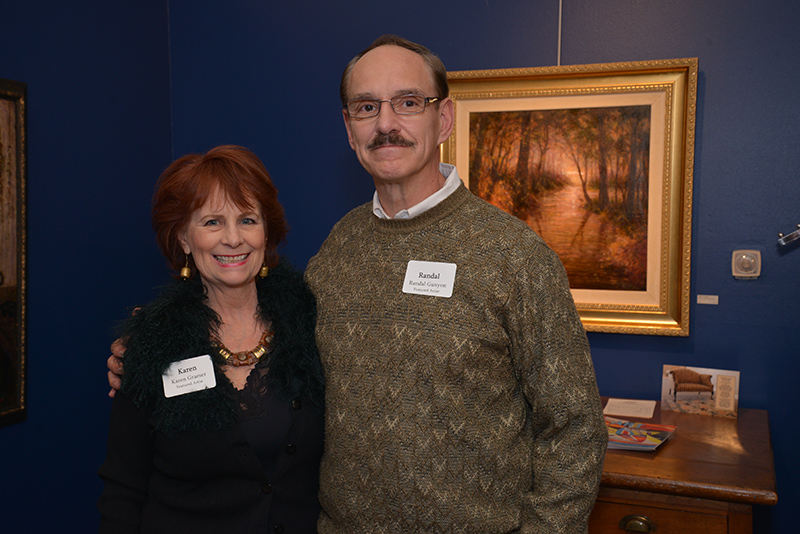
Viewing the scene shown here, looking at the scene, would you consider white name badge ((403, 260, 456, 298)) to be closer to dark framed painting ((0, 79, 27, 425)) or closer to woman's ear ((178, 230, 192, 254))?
woman's ear ((178, 230, 192, 254))

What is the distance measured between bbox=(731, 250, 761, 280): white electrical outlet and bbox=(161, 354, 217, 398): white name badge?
→ 2.04m

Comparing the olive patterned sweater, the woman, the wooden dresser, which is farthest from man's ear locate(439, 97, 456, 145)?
the wooden dresser

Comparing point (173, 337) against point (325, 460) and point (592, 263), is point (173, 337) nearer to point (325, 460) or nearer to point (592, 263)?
point (325, 460)

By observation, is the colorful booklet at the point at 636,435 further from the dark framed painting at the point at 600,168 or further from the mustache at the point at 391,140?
the mustache at the point at 391,140

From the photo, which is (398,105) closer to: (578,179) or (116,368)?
(116,368)

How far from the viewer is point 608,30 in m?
2.56

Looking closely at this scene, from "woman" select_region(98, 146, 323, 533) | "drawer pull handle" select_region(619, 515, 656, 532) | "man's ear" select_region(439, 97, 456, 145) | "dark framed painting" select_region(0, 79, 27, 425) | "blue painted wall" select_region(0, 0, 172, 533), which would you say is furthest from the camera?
"blue painted wall" select_region(0, 0, 172, 533)

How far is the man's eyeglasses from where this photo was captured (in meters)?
1.55

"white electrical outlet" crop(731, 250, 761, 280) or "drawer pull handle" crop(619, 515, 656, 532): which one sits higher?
"white electrical outlet" crop(731, 250, 761, 280)

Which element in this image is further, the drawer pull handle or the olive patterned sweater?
the drawer pull handle

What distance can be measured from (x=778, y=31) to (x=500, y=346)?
1.89m

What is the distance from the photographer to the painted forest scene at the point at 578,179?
8.38ft

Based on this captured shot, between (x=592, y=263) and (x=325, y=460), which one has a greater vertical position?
(x=592, y=263)

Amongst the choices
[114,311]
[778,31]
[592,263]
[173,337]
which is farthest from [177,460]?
[778,31]
